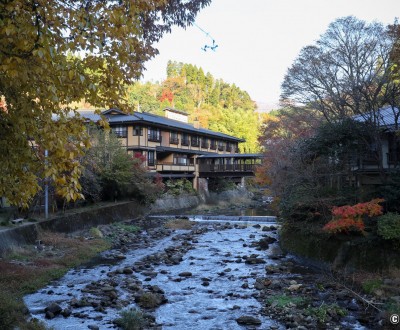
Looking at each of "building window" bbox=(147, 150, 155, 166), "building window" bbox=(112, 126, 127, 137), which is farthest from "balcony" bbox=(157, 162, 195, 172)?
"building window" bbox=(112, 126, 127, 137)

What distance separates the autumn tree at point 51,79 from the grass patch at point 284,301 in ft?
26.2

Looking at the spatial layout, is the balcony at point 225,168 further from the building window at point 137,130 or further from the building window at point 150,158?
the building window at point 137,130

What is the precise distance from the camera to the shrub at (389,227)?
42.6 ft

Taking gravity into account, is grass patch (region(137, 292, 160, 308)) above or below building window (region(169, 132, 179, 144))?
below

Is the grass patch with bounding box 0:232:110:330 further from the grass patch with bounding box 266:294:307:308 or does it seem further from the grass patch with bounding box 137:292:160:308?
the grass patch with bounding box 266:294:307:308

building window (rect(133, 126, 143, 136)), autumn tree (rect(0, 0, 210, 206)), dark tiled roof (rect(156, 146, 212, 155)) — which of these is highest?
building window (rect(133, 126, 143, 136))

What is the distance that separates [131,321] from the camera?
917 cm

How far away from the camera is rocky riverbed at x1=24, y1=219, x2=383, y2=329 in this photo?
32.2ft

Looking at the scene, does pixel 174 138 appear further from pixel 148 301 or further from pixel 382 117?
pixel 148 301

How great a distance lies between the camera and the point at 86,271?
606 inches

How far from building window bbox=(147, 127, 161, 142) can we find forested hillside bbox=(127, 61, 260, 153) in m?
22.0

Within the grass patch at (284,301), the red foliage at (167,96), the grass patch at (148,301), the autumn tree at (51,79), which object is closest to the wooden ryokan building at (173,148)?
the grass patch at (148,301)

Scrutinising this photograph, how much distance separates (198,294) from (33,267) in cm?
657

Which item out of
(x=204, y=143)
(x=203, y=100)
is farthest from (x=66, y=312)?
(x=203, y=100)
